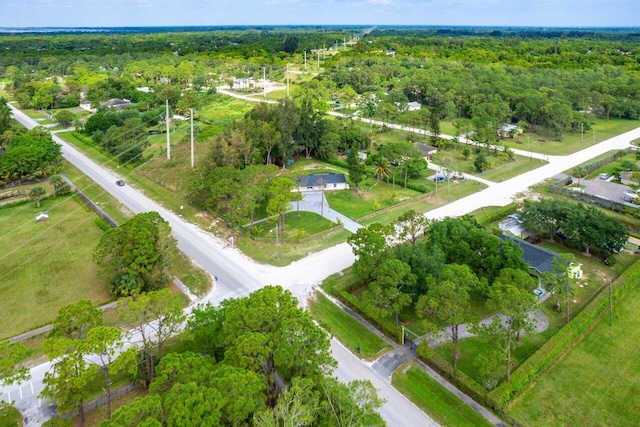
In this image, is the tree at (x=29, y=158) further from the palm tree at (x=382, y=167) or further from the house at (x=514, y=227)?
the house at (x=514, y=227)

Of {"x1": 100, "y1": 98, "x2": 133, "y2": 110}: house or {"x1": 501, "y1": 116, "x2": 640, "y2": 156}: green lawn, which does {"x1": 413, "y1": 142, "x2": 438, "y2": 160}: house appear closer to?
{"x1": 501, "y1": 116, "x2": 640, "y2": 156}: green lawn

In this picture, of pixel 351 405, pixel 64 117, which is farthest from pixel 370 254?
pixel 64 117

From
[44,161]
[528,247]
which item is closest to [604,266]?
[528,247]

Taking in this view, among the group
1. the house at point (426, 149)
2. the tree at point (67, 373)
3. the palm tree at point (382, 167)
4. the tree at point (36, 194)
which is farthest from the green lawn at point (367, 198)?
the tree at point (36, 194)

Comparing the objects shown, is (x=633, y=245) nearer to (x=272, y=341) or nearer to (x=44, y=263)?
(x=272, y=341)

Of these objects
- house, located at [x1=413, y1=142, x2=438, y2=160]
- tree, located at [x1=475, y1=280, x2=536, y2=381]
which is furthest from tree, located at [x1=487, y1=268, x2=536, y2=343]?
house, located at [x1=413, y1=142, x2=438, y2=160]

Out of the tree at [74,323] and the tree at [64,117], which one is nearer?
the tree at [74,323]
